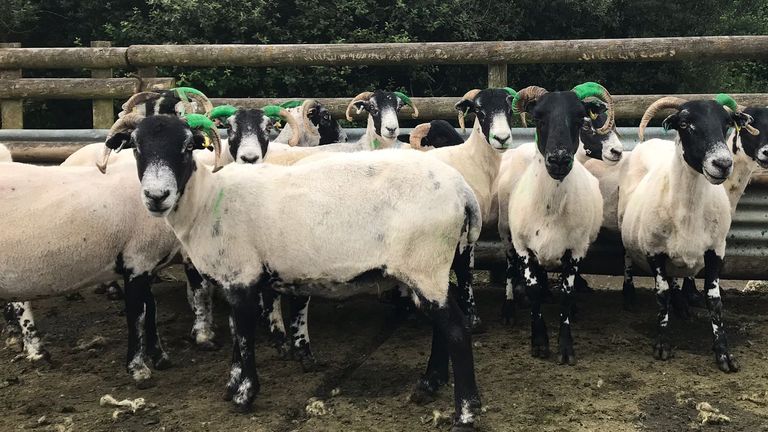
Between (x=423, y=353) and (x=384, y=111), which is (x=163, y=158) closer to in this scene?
(x=423, y=353)

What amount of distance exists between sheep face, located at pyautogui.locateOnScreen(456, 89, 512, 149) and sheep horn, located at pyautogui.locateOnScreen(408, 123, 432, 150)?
37.9 inches

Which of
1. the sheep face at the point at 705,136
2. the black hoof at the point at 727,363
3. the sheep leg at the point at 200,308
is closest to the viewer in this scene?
the sheep face at the point at 705,136

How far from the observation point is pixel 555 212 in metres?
5.83

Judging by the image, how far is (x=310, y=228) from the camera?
16.1 ft

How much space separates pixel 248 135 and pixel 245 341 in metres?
2.48

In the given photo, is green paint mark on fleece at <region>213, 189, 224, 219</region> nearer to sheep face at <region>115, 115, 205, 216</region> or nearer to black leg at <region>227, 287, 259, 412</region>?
sheep face at <region>115, 115, 205, 216</region>

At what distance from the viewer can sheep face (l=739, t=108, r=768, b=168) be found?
6203 mm

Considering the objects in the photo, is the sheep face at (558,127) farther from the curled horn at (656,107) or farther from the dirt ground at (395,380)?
the dirt ground at (395,380)

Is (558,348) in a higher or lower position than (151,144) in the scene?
lower

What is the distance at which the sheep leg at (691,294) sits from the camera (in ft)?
22.8

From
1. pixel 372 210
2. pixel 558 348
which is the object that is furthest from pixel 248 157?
pixel 558 348

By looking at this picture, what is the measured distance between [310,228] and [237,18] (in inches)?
451

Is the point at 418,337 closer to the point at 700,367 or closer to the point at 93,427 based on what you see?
the point at 700,367

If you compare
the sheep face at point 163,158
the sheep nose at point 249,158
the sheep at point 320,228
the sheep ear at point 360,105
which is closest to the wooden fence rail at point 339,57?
the sheep ear at point 360,105
